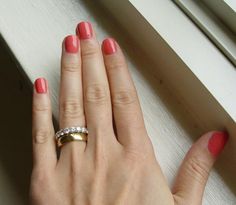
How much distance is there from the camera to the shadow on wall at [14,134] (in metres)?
0.77

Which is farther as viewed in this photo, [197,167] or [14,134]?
[14,134]

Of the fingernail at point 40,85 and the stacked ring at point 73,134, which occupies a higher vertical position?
the fingernail at point 40,85

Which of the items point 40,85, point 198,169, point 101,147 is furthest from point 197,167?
point 40,85

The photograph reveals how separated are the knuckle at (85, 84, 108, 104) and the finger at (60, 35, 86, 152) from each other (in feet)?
0.04

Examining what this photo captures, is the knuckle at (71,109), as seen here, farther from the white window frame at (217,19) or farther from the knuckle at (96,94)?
the white window frame at (217,19)

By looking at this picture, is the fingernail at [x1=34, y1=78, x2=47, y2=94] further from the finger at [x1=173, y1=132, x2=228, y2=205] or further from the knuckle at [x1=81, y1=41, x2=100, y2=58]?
the finger at [x1=173, y1=132, x2=228, y2=205]

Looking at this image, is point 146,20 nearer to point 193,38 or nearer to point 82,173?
point 193,38

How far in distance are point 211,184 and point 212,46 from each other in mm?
172

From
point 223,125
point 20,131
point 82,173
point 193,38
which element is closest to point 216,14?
point 193,38

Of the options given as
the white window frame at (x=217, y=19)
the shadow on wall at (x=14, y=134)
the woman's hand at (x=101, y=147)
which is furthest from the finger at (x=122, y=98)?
the shadow on wall at (x=14, y=134)

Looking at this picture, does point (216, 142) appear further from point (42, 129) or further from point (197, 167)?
point (42, 129)

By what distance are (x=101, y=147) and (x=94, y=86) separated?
0.08 meters

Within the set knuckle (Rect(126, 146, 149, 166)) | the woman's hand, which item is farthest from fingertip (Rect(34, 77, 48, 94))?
knuckle (Rect(126, 146, 149, 166))

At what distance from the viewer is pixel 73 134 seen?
52 cm
